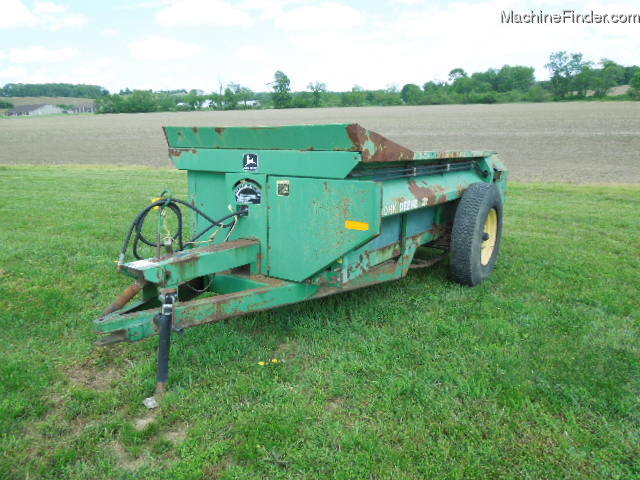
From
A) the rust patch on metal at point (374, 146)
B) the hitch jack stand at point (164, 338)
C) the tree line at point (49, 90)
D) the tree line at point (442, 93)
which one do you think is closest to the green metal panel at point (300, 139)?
the rust patch on metal at point (374, 146)

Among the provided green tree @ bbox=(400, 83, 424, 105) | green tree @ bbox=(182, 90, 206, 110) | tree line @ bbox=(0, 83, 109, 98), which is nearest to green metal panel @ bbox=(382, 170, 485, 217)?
green tree @ bbox=(400, 83, 424, 105)

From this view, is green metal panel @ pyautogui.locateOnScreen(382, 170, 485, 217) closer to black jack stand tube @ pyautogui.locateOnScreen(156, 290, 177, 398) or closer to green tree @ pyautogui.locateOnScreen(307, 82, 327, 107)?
black jack stand tube @ pyautogui.locateOnScreen(156, 290, 177, 398)

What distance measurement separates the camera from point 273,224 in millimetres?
3447

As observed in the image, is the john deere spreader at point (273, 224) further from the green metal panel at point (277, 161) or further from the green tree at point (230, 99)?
the green tree at point (230, 99)

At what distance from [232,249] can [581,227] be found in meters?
5.47

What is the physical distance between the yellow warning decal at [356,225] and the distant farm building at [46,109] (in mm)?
100180

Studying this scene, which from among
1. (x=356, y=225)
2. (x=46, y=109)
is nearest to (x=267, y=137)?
(x=356, y=225)

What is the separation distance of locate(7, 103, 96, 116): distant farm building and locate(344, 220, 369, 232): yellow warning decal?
10018 centimetres

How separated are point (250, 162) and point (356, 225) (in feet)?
2.81

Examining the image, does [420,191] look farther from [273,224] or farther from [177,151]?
[177,151]

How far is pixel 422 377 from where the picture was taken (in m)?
3.00

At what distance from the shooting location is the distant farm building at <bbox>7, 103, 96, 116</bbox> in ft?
305

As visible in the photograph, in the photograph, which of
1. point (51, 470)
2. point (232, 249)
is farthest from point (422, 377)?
point (51, 470)

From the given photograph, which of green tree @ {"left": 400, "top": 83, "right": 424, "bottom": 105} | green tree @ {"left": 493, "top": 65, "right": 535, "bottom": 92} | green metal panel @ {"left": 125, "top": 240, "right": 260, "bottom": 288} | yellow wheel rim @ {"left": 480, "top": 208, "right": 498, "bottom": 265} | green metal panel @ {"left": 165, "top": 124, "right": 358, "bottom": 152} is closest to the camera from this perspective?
green metal panel @ {"left": 125, "top": 240, "right": 260, "bottom": 288}
